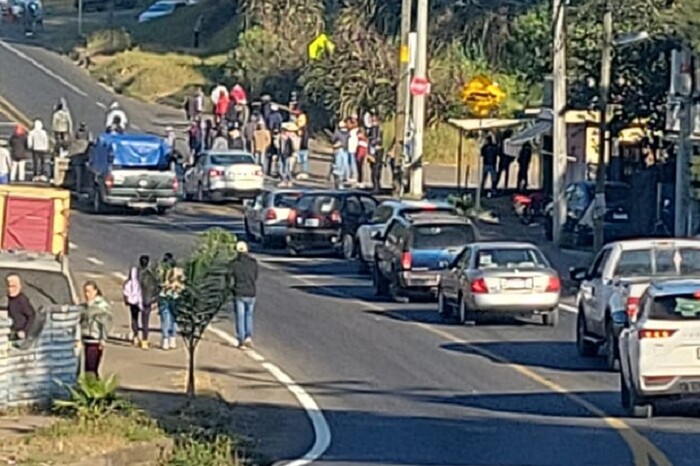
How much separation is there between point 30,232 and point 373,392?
9.96 metres

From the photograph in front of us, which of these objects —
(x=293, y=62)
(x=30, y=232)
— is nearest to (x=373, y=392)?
(x=30, y=232)

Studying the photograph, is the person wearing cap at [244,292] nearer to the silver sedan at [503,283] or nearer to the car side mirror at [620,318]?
the silver sedan at [503,283]

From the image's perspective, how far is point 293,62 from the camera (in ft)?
236

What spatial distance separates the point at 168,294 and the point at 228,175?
28.3 meters

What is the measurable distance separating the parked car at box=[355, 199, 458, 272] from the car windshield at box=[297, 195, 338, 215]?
172 cm

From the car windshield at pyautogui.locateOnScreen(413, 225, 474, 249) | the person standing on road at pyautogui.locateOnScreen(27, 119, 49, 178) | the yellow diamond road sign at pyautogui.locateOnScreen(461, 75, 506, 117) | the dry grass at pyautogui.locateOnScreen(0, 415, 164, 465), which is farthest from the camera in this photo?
the person standing on road at pyautogui.locateOnScreen(27, 119, 49, 178)

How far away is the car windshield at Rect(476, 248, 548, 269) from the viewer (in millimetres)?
32094

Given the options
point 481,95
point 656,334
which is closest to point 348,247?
point 481,95

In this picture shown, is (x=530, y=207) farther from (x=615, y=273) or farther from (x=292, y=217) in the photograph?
(x=615, y=273)

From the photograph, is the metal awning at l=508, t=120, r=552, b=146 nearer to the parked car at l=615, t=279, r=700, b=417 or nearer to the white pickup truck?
the white pickup truck

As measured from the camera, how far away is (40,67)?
80.8 m

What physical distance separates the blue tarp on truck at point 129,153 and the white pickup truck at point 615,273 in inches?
904

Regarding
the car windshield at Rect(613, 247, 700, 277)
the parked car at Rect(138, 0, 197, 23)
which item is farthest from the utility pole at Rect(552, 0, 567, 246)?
the parked car at Rect(138, 0, 197, 23)

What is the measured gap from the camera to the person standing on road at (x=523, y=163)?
53531 mm
